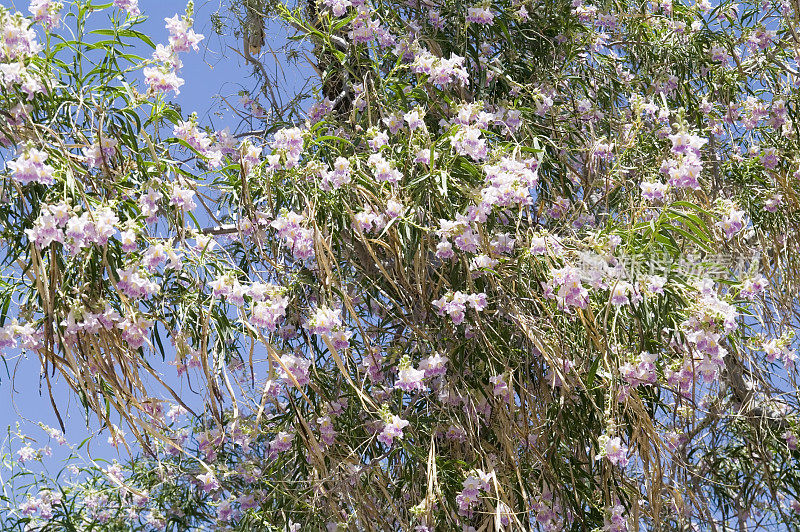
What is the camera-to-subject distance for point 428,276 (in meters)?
2.67

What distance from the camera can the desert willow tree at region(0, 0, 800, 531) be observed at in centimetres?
234

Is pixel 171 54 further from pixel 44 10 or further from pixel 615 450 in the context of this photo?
pixel 615 450

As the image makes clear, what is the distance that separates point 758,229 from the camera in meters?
3.32

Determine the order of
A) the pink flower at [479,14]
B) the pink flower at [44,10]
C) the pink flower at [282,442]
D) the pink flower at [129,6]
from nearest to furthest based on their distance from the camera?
the pink flower at [44,10], the pink flower at [129,6], the pink flower at [282,442], the pink flower at [479,14]

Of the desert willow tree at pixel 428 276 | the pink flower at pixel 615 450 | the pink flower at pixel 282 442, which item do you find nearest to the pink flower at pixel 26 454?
the desert willow tree at pixel 428 276

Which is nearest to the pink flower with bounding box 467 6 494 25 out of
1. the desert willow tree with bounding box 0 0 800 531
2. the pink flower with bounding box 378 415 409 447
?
the desert willow tree with bounding box 0 0 800 531

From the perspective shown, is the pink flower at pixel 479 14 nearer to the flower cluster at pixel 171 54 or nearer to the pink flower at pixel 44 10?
the flower cluster at pixel 171 54

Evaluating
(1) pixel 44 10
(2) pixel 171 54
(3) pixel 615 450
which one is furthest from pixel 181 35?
(3) pixel 615 450

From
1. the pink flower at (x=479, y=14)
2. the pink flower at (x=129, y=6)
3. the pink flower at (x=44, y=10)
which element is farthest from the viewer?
the pink flower at (x=479, y=14)

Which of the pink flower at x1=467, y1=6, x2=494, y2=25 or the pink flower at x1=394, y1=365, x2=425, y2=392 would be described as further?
the pink flower at x1=467, y1=6, x2=494, y2=25

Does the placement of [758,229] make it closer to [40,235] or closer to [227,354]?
[227,354]

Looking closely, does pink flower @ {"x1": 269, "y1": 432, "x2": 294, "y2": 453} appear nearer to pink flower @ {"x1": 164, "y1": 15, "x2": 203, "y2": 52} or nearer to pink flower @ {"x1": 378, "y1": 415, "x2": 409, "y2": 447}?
pink flower @ {"x1": 378, "y1": 415, "x2": 409, "y2": 447}

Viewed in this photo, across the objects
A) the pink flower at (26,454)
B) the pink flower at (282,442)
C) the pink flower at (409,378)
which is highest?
the pink flower at (26,454)

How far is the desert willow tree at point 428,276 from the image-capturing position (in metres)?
2.34
